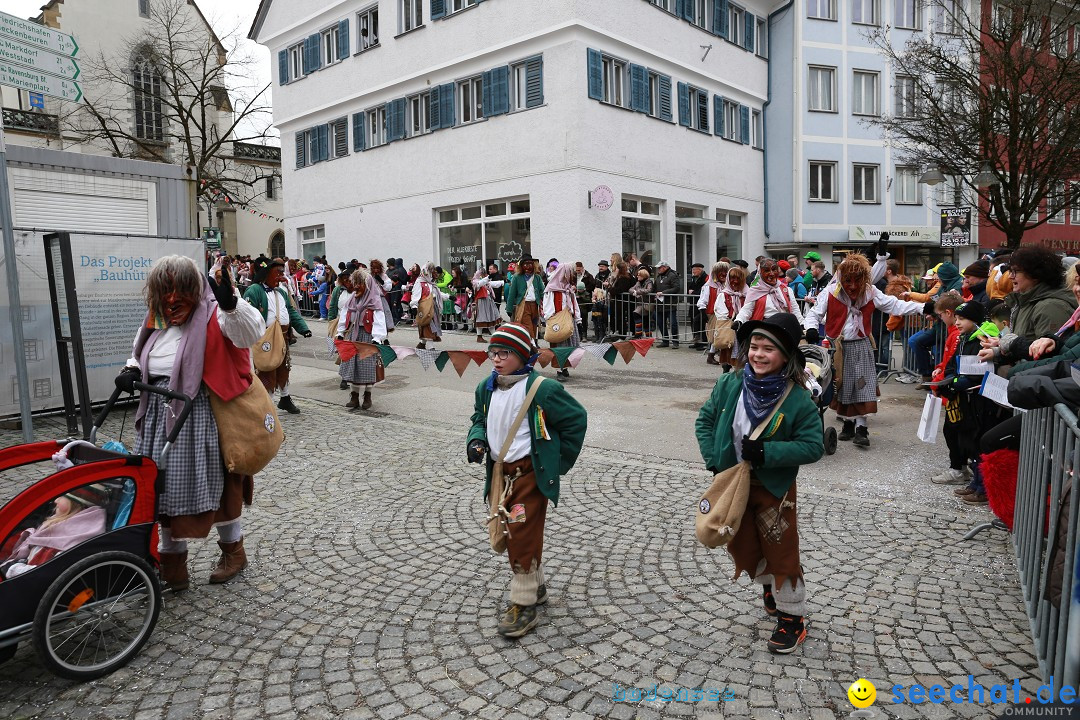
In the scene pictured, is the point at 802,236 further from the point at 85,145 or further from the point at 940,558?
the point at 85,145

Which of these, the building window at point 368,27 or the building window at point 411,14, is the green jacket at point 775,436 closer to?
the building window at point 411,14

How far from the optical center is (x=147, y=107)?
38.4 m

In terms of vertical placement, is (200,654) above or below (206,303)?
below

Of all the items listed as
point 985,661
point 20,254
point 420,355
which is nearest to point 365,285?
point 20,254

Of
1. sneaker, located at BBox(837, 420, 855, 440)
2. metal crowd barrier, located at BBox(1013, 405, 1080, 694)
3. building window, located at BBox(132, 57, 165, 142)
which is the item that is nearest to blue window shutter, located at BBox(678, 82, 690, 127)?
sneaker, located at BBox(837, 420, 855, 440)

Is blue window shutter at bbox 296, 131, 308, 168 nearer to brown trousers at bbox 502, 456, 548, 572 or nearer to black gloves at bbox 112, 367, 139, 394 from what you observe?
black gloves at bbox 112, 367, 139, 394

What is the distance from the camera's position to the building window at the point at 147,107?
3747cm

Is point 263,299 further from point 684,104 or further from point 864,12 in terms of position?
point 864,12

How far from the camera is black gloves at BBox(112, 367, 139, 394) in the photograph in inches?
152

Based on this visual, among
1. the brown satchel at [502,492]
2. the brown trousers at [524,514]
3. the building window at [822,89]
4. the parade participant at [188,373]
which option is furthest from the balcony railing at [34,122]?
the brown trousers at [524,514]

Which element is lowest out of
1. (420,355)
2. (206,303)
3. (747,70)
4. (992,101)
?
(420,355)

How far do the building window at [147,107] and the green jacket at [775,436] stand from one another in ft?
136

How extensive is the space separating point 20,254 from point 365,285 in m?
3.86

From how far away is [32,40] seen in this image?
623 cm
